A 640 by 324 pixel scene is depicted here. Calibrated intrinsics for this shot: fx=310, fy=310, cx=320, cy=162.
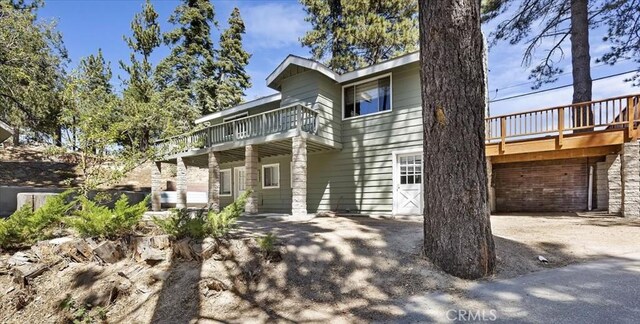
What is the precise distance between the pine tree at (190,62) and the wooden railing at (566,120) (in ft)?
57.4

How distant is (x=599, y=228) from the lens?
21.2ft

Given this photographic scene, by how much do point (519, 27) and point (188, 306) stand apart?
51.6 feet

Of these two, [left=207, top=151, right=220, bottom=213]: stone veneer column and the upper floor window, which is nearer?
the upper floor window

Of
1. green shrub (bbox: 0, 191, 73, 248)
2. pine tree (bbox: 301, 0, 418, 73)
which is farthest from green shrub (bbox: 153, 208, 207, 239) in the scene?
pine tree (bbox: 301, 0, 418, 73)

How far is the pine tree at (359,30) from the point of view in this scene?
1571 cm

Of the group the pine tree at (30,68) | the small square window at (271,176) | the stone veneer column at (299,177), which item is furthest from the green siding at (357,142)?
the pine tree at (30,68)

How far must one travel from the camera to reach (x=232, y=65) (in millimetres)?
22859

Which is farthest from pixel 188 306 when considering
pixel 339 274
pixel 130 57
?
pixel 130 57

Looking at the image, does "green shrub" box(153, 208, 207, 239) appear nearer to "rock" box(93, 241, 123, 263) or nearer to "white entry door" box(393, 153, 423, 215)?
"rock" box(93, 241, 123, 263)

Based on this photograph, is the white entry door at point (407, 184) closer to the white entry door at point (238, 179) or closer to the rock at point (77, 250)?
the white entry door at point (238, 179)

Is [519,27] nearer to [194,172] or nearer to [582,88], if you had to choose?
[582,88]

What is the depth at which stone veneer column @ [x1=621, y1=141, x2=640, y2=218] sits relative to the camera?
25.4 ft

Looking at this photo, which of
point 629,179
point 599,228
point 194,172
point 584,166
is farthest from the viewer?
point 194,172

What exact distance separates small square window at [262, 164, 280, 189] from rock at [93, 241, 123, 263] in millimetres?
7580
